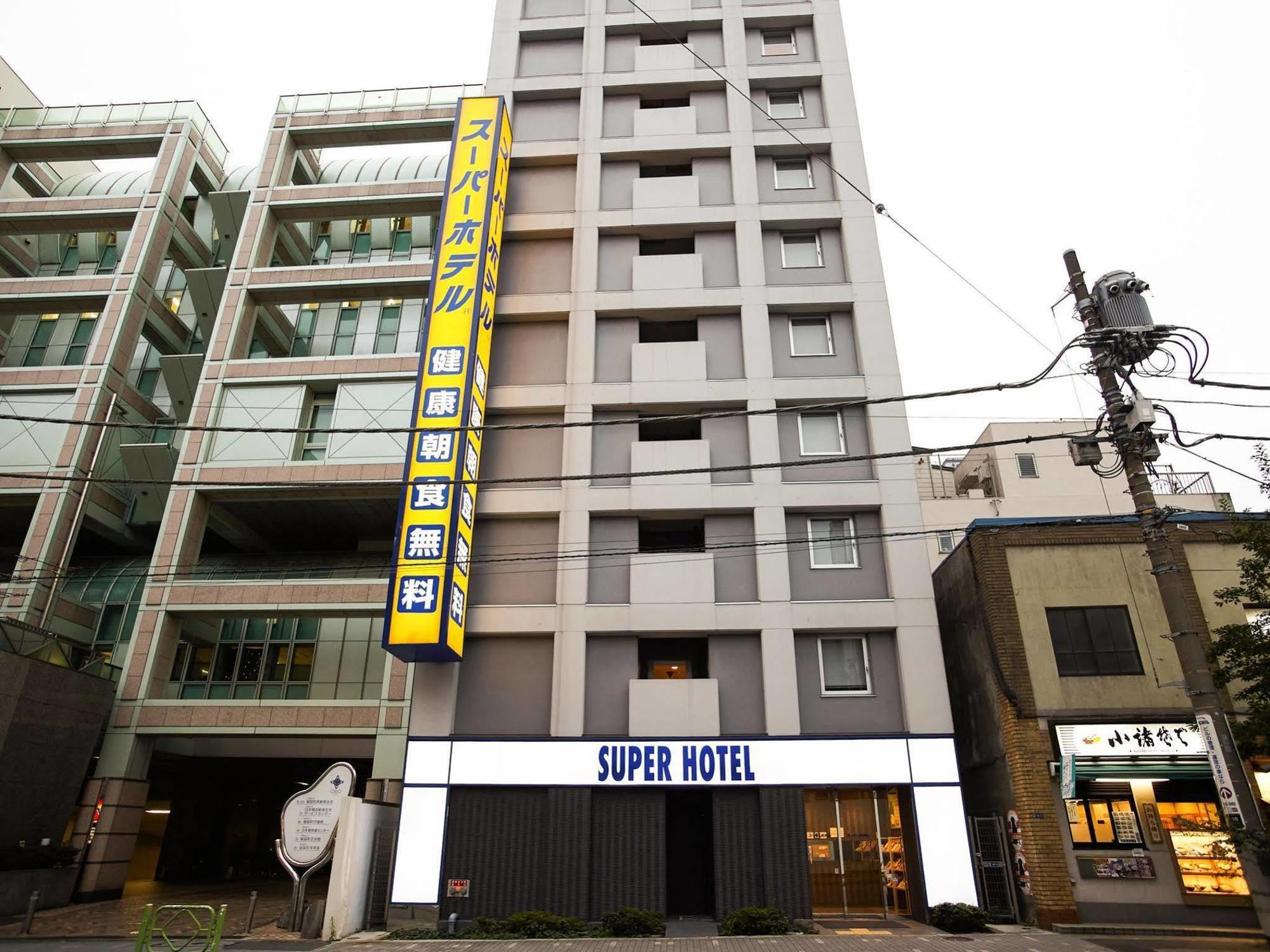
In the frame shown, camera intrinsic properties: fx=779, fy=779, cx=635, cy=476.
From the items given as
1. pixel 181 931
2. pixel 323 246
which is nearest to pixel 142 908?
pixel 181 931

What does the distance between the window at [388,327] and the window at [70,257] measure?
16.3 m

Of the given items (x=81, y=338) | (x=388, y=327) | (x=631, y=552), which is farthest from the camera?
(x=81, y=338)

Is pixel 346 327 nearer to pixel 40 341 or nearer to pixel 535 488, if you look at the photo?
pixel 40 341

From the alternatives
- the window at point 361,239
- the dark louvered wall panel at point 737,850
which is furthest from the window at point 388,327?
the dark louvered wall panel at point 737,850

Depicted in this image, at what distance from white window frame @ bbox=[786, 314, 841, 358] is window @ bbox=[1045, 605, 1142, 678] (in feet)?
31.6

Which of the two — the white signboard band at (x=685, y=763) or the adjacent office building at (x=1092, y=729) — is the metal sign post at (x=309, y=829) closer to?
the white signboard band at (x=685, y=763)

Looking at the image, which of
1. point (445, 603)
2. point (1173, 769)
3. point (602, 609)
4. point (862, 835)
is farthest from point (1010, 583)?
point (445, 603)

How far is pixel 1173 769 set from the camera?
17125mm

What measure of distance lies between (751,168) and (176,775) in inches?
1309

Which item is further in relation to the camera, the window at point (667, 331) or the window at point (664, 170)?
the window at point (664, 170)

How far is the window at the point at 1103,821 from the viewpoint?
56.8ft

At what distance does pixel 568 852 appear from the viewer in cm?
1819

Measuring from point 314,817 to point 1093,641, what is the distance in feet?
61.6

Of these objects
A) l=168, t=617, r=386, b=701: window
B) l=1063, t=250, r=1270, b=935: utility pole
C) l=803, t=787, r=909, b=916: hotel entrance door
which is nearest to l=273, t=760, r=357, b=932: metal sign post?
l=168, t=617, r=386, b=701: window
